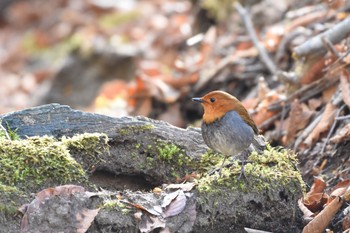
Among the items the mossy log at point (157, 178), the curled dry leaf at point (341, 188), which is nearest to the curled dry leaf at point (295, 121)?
the curled dry leaf at point (341, 188)

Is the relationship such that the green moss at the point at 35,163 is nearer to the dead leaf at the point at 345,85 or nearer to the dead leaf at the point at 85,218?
the dead leaf at the point at 85,218

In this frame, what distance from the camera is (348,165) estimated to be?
16.5ft

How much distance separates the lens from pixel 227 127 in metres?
4.23

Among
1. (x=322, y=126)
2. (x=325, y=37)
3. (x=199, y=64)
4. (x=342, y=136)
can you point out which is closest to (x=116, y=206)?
(x=342, y=136)

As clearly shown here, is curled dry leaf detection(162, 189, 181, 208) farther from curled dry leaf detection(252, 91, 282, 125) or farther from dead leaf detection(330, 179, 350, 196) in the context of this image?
curled dry leaf detection(252, 91, 282, 125)

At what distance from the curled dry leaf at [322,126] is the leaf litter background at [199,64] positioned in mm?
11

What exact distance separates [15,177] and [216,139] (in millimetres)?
1192

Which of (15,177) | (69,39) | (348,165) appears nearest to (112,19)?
(69,39)

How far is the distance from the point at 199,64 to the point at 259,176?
4.97m

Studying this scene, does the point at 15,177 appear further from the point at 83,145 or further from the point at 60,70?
the point at 60,70

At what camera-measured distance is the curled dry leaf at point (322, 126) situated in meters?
5.70

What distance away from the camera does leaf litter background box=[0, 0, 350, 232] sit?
18.9 feet

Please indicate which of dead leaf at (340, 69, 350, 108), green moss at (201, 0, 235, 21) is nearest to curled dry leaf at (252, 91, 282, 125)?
dead leaf at (340, 69, 350, 108)

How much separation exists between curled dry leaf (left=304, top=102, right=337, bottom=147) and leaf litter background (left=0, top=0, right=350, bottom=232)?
0.01 m
